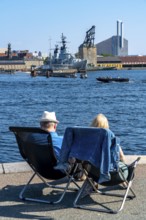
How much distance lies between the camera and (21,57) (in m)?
183

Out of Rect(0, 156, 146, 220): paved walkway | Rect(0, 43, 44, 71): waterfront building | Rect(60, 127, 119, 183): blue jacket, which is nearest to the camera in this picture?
Rect(0, 156, 146, 220): paved walkway

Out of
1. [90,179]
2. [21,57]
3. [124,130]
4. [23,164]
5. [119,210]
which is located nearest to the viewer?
[119,210]

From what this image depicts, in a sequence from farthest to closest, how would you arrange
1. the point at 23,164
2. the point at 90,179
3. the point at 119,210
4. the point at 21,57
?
the point at 21,57 → the point at 23,164 → the point at 90,179 → the point at 119,210

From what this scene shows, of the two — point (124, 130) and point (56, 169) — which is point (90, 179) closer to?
point (56, 169)

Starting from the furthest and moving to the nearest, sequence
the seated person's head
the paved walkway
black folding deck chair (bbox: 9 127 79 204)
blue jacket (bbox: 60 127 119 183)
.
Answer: the seated person's head → black folding deck chair (bbox: 9 127 79 204) → blue jacket (bbox: 60 127 119 183) → the paved walkway

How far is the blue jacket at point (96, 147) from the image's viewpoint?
4.78 meters

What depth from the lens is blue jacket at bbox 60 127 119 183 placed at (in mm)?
4782

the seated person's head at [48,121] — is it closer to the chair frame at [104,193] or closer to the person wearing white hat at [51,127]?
the person wearing white hat at [51,127]

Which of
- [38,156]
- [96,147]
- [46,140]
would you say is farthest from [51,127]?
[96,147]

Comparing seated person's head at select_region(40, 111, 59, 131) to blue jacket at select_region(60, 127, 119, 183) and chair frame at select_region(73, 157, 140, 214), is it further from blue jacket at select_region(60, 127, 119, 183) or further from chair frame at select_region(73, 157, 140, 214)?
chair frame at select_region(73, 157, 140, 214)

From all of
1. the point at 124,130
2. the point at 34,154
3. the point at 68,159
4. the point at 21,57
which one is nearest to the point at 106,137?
the point at 68,159

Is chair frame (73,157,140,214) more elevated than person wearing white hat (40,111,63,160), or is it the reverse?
person wearing white hat (40,111,63,160)

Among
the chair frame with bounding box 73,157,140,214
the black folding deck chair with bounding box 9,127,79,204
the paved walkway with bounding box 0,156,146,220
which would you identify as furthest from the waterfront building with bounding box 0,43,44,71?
the chair frame with bounding box 73,157,140,214

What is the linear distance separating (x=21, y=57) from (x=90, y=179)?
590ft
